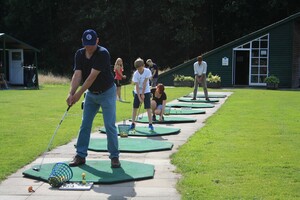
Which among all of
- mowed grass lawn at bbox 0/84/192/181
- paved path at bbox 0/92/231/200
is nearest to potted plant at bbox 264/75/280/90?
mowed grass lawn at bbox 0/84/192/181

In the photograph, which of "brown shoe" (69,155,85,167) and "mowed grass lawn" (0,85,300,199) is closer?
"mowed grass lawn" (0,85,300,199)

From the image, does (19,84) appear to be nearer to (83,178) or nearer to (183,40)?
(183,40)

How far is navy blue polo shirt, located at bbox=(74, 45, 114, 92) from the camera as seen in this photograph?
615 centimetres

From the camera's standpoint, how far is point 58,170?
5.74m

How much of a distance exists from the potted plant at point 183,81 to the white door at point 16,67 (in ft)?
32.8

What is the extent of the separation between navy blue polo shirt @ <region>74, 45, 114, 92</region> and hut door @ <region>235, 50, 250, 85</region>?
25.5 meters

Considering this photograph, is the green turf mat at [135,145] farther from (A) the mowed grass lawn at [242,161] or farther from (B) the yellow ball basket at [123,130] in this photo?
(A) the mowed grass lawn at [242,161]

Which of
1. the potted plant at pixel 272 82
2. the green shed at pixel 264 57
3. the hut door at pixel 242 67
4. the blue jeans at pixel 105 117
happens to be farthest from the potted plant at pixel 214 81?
the blue jeans at pixel 105 117

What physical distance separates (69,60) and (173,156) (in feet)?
140

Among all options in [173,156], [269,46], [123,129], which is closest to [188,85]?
[269,46]

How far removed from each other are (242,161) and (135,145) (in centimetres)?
222

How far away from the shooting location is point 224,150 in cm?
765

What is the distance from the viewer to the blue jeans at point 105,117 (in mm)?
6422

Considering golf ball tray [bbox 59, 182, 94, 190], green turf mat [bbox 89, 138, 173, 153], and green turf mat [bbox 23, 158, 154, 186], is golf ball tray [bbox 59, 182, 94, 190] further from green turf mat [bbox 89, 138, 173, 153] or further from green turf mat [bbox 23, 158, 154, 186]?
green turf mat [bbox 89, 138, 173, 153]
